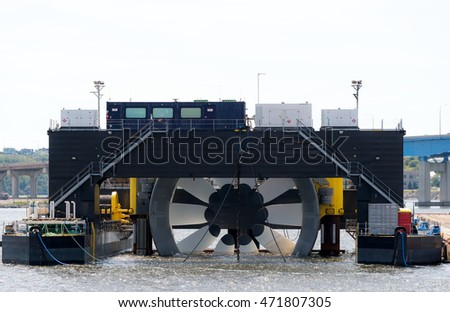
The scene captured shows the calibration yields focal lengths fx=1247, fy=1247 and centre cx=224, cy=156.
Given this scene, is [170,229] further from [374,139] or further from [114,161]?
[374,139]

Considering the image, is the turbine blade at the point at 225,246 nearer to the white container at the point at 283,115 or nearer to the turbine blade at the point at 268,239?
the turbine blade at the point at 268,239

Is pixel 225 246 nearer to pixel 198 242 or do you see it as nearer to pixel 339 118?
pixel 198 242

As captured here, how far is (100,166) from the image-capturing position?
230 ft

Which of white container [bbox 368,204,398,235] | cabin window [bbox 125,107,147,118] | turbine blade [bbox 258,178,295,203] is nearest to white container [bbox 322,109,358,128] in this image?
white container [bbox 368,204,398,235]

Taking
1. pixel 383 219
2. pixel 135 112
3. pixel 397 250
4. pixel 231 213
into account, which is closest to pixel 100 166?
pixel 135 112

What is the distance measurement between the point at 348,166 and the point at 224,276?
38.8ft

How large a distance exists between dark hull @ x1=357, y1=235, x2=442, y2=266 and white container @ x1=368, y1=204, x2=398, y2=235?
0.74m

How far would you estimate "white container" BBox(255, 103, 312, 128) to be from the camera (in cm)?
7062

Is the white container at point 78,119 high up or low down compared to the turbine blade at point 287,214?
up

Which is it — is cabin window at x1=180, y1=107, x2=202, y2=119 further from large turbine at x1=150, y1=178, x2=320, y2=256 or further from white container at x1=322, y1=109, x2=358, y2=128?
white container at x1=322, y1=109, x2=358, y2=128

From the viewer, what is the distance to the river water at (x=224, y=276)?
5631 centimetres

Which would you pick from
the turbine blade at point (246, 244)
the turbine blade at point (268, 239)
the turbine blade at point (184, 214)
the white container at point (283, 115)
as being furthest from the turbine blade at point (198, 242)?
the white container at point (283, 115)

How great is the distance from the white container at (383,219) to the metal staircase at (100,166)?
1321cm

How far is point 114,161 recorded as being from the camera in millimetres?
69875
